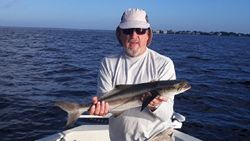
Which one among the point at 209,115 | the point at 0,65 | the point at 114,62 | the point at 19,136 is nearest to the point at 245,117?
the point at 209,115

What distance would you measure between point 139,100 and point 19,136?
675 cm

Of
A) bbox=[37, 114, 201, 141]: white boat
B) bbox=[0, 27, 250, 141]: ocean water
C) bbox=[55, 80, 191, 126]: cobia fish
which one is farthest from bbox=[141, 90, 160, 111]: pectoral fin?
bbox=[0, 27, 250, 141]: ocean water

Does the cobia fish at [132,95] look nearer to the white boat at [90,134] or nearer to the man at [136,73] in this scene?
the man at [136,73]

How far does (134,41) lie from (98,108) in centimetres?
102

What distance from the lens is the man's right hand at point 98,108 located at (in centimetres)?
498

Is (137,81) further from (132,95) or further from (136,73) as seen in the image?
(132,95)

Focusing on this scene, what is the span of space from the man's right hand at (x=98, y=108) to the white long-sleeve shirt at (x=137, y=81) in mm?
330

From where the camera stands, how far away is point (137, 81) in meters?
5.28

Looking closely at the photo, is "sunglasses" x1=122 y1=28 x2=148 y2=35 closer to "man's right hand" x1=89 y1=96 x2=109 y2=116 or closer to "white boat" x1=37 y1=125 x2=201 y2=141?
"man's right hand" x1=89 y1=96 x2=109 y2=116

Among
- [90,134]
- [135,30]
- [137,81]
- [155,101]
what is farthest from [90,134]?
[135,30]

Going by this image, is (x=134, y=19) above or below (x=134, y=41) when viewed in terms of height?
above

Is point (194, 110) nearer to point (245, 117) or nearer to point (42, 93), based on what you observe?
point (245, 117)

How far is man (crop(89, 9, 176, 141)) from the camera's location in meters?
5.19

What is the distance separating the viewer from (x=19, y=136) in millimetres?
10797
